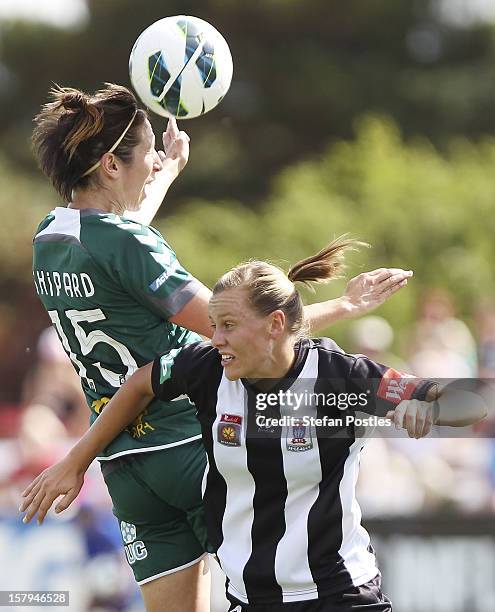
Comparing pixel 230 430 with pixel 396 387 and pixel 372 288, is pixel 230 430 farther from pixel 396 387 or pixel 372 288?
pixel 372 288

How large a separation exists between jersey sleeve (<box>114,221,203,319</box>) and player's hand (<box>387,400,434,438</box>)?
0.87 m

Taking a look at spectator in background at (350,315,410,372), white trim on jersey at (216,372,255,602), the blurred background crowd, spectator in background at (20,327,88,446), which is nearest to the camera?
white trim on jersey at (216,372,255,602)

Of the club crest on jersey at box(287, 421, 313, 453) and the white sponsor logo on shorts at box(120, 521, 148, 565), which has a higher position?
the club crest on jersey at box(287, 421, 313, 453)

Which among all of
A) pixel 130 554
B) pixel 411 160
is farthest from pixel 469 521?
pixel 411 160

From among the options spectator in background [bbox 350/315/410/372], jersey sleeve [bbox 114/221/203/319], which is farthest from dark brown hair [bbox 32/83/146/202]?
spectator in background [bbox 350/315/410/372]

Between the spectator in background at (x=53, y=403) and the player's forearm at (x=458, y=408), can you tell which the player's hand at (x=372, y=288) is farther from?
the spectator in background at (x=53, y=403)

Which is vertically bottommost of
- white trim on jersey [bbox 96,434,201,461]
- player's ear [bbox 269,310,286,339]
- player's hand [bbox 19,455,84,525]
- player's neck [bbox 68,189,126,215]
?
player's hand [bbox 19,455,84,525]

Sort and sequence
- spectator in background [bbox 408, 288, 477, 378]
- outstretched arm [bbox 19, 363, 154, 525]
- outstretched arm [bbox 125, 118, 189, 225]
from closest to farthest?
outstretched arm [bbox 19, 363, 154, 525] < outstretched arm [bbox 125, 118, 189, 225] < spectator in background [bbox 408, 288, 477, 378]

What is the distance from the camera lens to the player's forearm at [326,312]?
4281 mm

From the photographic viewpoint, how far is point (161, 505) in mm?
4430

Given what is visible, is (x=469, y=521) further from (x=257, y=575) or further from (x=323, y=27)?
(x=323, y=27)

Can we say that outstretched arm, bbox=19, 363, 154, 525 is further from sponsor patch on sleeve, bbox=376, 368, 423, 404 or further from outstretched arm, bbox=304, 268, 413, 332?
sponsor patch on sleeve, bbox=376, 368, 423, 404

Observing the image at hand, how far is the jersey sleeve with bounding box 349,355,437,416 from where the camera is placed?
3.92 m

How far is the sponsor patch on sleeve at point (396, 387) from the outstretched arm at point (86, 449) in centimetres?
80
